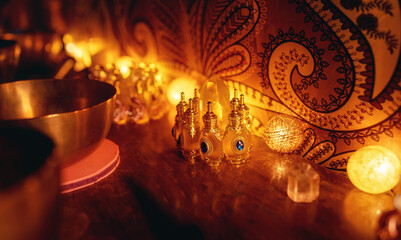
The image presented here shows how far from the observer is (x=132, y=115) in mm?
975

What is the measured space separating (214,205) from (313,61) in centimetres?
35

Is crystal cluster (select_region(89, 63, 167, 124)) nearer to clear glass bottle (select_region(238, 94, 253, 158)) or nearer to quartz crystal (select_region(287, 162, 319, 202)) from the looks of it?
clear glass bottle (select_region(238, 94, 253, 158))

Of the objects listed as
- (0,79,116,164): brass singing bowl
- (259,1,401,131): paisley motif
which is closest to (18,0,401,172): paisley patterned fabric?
(259,1,401,131): paisley motif

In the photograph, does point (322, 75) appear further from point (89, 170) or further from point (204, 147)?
point (89, 170)

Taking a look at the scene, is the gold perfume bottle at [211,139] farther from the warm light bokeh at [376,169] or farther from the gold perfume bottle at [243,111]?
the warm light bokeh at [376,169]

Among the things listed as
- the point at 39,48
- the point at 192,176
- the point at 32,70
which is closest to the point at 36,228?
the point at 192,176

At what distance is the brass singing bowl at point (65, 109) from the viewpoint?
0.55 metres

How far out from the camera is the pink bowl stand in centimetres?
62

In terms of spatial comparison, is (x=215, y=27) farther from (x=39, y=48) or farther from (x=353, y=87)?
(x=39, y=48)

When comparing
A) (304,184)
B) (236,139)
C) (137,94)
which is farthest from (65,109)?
(304,184)

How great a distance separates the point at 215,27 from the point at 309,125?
0.37 metres

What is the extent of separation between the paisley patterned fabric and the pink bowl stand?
1.22 feet

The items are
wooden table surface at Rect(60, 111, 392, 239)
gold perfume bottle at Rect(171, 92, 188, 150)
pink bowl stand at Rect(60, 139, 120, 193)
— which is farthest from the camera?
gold perfume bottle at Rect(171, 92, 188, 150)

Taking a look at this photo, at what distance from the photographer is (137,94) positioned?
987mm
